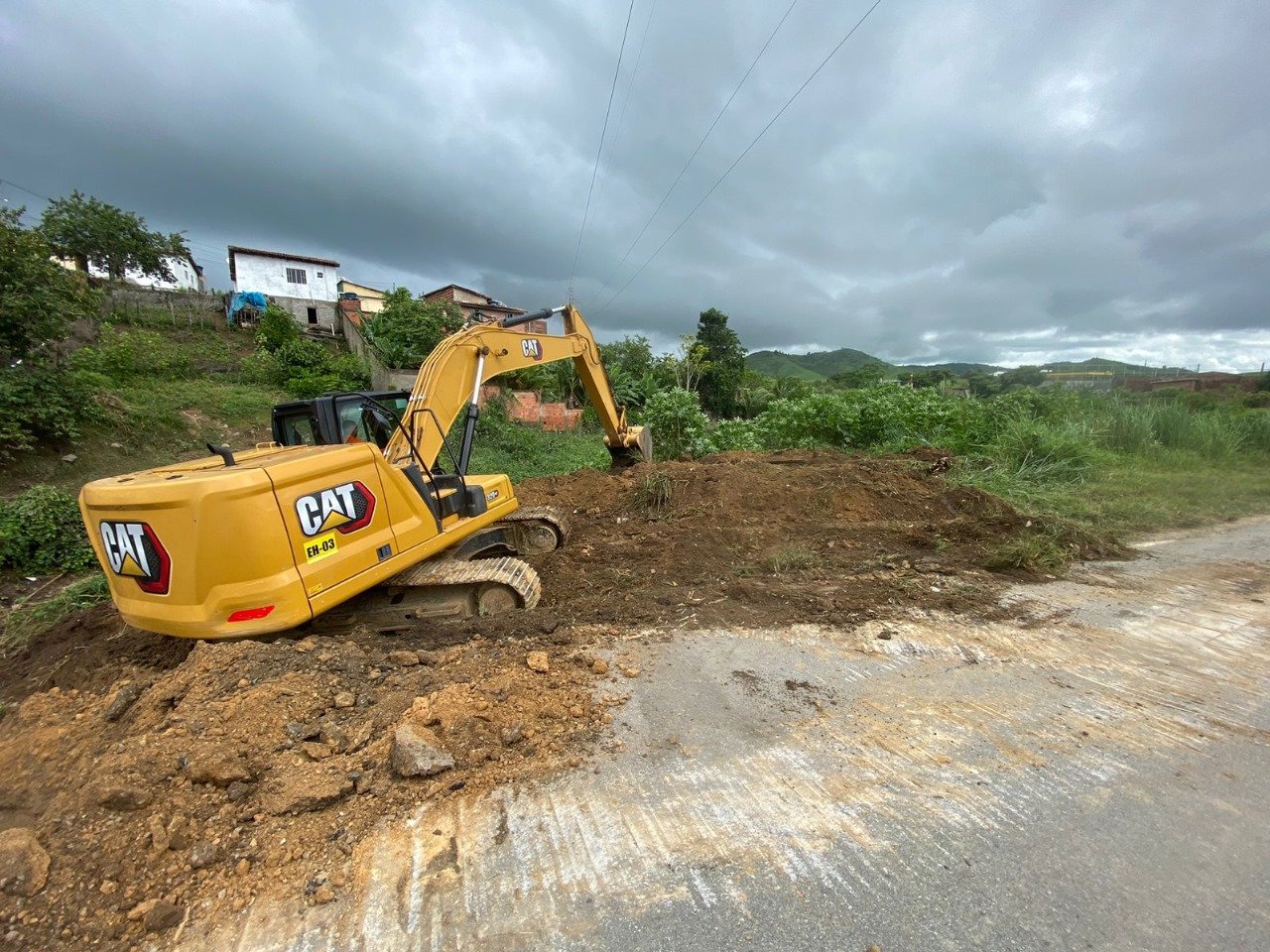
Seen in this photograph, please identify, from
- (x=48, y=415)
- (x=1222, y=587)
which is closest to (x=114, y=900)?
(x=1222, y=587)

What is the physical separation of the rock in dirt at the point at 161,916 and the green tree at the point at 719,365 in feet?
101

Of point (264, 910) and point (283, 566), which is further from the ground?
point (283, 566)

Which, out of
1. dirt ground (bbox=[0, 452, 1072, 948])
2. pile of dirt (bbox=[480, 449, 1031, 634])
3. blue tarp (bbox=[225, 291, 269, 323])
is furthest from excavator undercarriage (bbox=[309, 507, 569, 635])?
blue tarp (bbox=[225, 291, 269, 323])

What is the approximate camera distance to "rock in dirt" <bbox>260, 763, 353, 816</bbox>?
7.54 feet

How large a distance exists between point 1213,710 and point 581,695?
330cm

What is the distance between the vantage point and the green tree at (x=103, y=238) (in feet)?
79.0

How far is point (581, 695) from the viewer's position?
312cm

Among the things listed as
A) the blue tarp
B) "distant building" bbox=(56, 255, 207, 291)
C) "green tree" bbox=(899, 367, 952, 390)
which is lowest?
"green tree" bbox=(899, 367, 952, 390)

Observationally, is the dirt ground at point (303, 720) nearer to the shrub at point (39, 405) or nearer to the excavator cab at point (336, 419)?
the excavator cab at point (336, 419)

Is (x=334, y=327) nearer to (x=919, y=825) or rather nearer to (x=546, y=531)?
(x=546, y=531)

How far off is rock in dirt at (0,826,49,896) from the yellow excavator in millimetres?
1102

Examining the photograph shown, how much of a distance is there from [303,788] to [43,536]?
637 centimetres

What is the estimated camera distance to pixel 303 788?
2.37m

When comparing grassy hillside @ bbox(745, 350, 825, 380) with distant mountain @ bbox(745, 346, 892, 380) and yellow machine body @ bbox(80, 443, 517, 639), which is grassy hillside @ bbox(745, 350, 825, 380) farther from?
yellow machine body @ bbox(80, 443, 517, 639)
